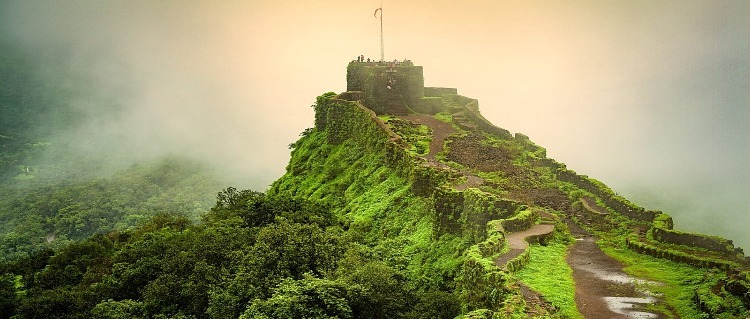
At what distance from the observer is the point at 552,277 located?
2098cm

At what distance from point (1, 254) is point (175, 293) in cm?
6801

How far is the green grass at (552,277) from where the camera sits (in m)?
18.9

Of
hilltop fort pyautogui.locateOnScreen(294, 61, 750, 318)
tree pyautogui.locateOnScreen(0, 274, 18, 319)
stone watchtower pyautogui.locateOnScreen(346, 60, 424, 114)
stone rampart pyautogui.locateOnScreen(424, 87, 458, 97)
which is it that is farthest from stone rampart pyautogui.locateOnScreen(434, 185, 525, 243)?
stone rampart pyautogui.locateOnScreen(424, 87, 458, 97)

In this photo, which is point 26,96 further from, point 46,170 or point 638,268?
Result: point 638,268

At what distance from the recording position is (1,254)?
3482 inches

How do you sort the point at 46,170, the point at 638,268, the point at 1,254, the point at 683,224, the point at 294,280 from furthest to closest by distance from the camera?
the point at 46,170 → the point at 1,254 → the point at 683,224 → the point at 294,280 → the point at 638,268

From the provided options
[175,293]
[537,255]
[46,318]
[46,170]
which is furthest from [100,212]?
[537,255]

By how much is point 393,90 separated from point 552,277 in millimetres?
31488

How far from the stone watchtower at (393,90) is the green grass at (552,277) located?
27.5 m

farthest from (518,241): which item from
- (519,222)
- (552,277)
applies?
(552,277)

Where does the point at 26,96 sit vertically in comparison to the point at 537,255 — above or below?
above

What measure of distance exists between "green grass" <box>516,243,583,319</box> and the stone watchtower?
90.2 ft

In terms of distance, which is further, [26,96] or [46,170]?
[26,96]

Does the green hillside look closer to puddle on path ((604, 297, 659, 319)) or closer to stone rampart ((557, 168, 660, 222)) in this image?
stone rampart ((557, 168, 660, 222))
